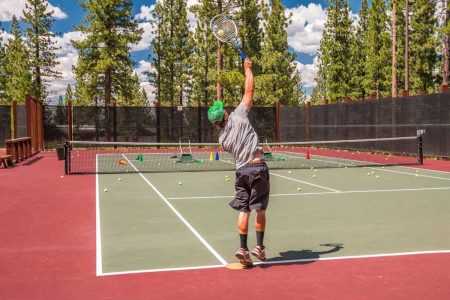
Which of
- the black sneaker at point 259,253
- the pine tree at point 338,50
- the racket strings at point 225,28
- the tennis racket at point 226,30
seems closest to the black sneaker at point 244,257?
the black sneaker at point 259,253

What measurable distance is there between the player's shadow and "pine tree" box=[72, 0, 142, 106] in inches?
1332

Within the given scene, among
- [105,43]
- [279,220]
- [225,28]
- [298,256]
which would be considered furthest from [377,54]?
[298,256]

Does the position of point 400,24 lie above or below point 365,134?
above

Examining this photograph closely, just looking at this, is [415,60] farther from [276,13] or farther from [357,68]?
[276,13]

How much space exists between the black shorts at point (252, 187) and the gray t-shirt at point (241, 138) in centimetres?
11

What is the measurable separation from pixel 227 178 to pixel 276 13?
31.3 m

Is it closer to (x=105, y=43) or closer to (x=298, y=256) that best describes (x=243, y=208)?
(x=298, y=256)

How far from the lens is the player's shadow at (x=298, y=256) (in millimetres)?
5986

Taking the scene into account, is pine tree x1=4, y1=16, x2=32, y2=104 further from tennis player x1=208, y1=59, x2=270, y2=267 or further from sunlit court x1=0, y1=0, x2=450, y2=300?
tennis player x1=208, y1=59, x2=270, y2=267

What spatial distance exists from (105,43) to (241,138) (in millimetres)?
35629

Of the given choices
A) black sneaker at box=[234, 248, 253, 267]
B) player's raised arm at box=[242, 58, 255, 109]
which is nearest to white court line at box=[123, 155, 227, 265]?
black sneaker at box=[234, 248, 253, 267]

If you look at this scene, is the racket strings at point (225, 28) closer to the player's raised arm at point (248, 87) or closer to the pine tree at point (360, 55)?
the player's raised arm at point (248, 87)

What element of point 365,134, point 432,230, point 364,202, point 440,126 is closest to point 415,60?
point 365,134

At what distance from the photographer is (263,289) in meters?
4.98
